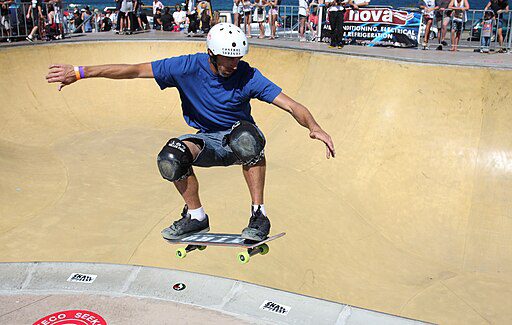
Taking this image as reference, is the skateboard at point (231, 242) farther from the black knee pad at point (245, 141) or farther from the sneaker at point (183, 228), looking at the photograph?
the black knee pad at point (245, 141)

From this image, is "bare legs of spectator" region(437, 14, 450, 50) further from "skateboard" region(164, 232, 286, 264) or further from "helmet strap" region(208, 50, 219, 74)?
"helmet strap" region(208, 50, 219, 74)

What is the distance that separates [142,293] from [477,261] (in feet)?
19.5

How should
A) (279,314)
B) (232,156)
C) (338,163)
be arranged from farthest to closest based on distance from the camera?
(338,163) → (279,314) → (232,156)

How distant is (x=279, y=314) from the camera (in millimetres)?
6148

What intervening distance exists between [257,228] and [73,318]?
99.4 inches

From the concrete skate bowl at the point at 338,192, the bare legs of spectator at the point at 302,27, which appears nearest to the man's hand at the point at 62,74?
the concrete skate bowl at the point at 338,192

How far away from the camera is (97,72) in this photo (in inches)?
193

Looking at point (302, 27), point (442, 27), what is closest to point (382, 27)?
point (442, 27)

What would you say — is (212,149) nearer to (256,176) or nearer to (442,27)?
(256,176)

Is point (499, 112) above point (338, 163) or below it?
above

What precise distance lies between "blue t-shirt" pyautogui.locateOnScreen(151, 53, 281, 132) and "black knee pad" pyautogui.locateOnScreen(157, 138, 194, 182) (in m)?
0.45

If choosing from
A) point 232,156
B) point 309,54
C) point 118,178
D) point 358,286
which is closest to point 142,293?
point 232,156

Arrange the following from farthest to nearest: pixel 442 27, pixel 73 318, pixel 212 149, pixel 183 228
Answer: pixel 442 27 < pixel 73 318 < pixel 183 228 < pixel 212 149

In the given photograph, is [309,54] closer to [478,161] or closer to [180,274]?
[478,161]
